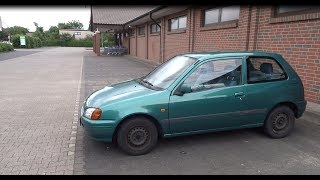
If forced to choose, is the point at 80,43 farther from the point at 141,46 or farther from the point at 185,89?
the point at 185,89

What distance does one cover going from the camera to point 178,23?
1311 cm

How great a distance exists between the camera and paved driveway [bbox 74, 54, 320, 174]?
3492mm

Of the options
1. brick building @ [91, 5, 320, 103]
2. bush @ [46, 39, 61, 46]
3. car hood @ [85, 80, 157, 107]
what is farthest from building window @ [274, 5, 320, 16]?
bush @ [46, 39, 61, 46]

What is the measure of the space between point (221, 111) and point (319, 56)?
9.30 ft

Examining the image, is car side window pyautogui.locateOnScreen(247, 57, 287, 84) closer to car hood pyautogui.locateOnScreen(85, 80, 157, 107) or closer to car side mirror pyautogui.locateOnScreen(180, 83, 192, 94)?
car side mirror pyautogui.locateOnScreen(180, 83, 192, 94)

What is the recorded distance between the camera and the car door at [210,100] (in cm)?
401

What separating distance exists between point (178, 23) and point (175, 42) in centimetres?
89

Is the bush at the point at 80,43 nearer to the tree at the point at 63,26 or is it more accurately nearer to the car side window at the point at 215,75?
the tree at the point at 63,26

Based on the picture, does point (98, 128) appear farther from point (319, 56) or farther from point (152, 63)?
point (152, 63)

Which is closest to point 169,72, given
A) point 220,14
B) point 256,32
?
point 256,32

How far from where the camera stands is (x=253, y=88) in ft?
14.3

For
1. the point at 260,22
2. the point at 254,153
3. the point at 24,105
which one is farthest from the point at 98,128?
the point at 260,22

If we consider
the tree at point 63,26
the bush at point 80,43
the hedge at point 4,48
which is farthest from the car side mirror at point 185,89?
the tree at point 63,26
